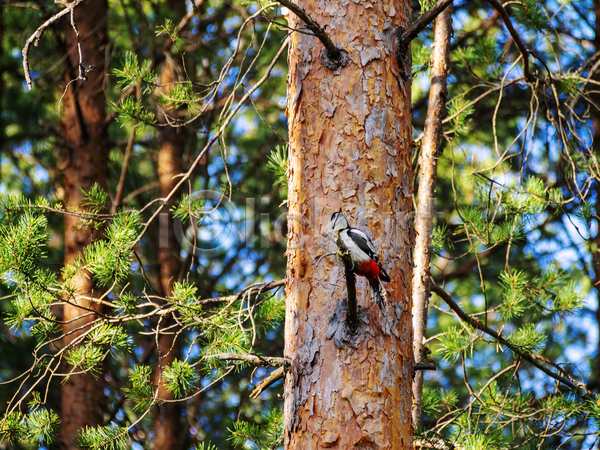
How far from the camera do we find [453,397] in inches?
110

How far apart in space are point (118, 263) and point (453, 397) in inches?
69.6

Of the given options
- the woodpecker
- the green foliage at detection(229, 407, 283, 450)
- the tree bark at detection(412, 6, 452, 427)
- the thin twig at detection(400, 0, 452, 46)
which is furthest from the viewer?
the tree bark at detection(412, 6, 452, 427)

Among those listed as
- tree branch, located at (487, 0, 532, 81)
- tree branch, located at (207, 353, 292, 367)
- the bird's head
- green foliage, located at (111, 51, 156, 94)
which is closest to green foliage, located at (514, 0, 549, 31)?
tree branch, located at (487, 0, 532, 81)

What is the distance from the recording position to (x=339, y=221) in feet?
5.84

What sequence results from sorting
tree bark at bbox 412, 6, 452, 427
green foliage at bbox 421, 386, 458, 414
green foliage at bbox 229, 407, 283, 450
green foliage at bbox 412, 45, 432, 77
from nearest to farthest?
green foliage at bbox 229, 407, 283, 450
tree bark at bbox 412, 6, 452, 427
green foliage at bbox 421, 386, 458, 414
green foliage at bbox 412, 45, 432, 77

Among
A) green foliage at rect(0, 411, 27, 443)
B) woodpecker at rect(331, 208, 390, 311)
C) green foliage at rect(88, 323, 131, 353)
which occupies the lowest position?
green foliage at rect(0, 411, 27, 443)

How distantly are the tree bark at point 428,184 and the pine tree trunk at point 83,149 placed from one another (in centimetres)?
224

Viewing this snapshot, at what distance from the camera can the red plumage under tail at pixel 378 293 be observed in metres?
1.79

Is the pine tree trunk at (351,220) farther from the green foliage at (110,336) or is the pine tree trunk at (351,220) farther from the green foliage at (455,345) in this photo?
the green foliage at (110,336)

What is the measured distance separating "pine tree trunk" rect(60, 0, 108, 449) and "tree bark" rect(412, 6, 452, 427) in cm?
224

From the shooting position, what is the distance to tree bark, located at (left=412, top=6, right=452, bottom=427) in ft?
8.29

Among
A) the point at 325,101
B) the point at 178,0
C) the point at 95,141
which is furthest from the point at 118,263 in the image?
the point at 178,0

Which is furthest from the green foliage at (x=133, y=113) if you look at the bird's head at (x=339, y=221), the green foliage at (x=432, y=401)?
the green foliage at (x=432, y=401)

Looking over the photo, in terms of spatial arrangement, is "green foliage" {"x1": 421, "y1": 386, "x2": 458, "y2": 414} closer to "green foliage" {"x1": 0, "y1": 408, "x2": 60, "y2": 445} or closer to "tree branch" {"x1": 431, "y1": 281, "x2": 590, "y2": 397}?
"tree branch" {"x1": 431, "y1": 281, "x2": 590, "y2": 397}
